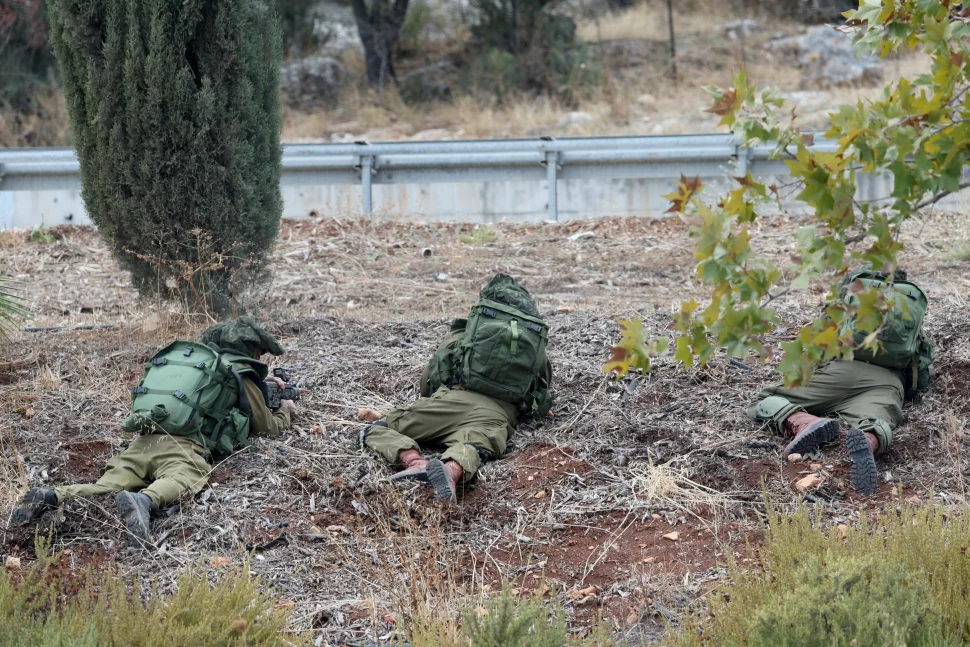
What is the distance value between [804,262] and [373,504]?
262 centimetres

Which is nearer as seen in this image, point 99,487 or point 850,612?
point 850,612

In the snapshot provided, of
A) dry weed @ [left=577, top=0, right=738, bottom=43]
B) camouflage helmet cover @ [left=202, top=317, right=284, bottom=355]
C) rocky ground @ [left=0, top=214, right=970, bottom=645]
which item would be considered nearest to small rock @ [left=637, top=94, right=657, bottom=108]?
dry weed @ [left=577, top=0, right=738, bottom=43]

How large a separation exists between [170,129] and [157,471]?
10.1ft

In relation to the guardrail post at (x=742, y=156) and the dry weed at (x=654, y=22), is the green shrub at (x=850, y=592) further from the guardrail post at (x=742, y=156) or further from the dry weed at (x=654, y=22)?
the dry weed at (x=654, y=22)

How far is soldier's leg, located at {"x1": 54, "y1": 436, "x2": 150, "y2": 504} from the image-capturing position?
464 cm

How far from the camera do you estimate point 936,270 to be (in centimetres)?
858

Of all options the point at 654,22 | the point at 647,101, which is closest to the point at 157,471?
the point at 647,101

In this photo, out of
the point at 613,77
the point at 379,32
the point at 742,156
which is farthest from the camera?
the point at 379,32

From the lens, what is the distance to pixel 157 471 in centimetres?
489

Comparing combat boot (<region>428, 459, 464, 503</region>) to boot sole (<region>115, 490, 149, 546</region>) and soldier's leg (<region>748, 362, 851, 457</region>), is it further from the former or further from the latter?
soldier's leg (<region>748, 362, 851, 457</region>)

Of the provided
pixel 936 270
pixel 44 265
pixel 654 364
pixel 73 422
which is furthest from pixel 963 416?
pixel 44 265

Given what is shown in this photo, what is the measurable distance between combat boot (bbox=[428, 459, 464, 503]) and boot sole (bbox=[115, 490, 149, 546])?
127 cm

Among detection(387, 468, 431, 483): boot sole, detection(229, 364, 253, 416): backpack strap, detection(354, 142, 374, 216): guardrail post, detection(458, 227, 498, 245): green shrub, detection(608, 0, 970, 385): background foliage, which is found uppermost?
detection(608, 0, 970, 385): background foliage

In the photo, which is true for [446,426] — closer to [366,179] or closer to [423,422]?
[423,422]
